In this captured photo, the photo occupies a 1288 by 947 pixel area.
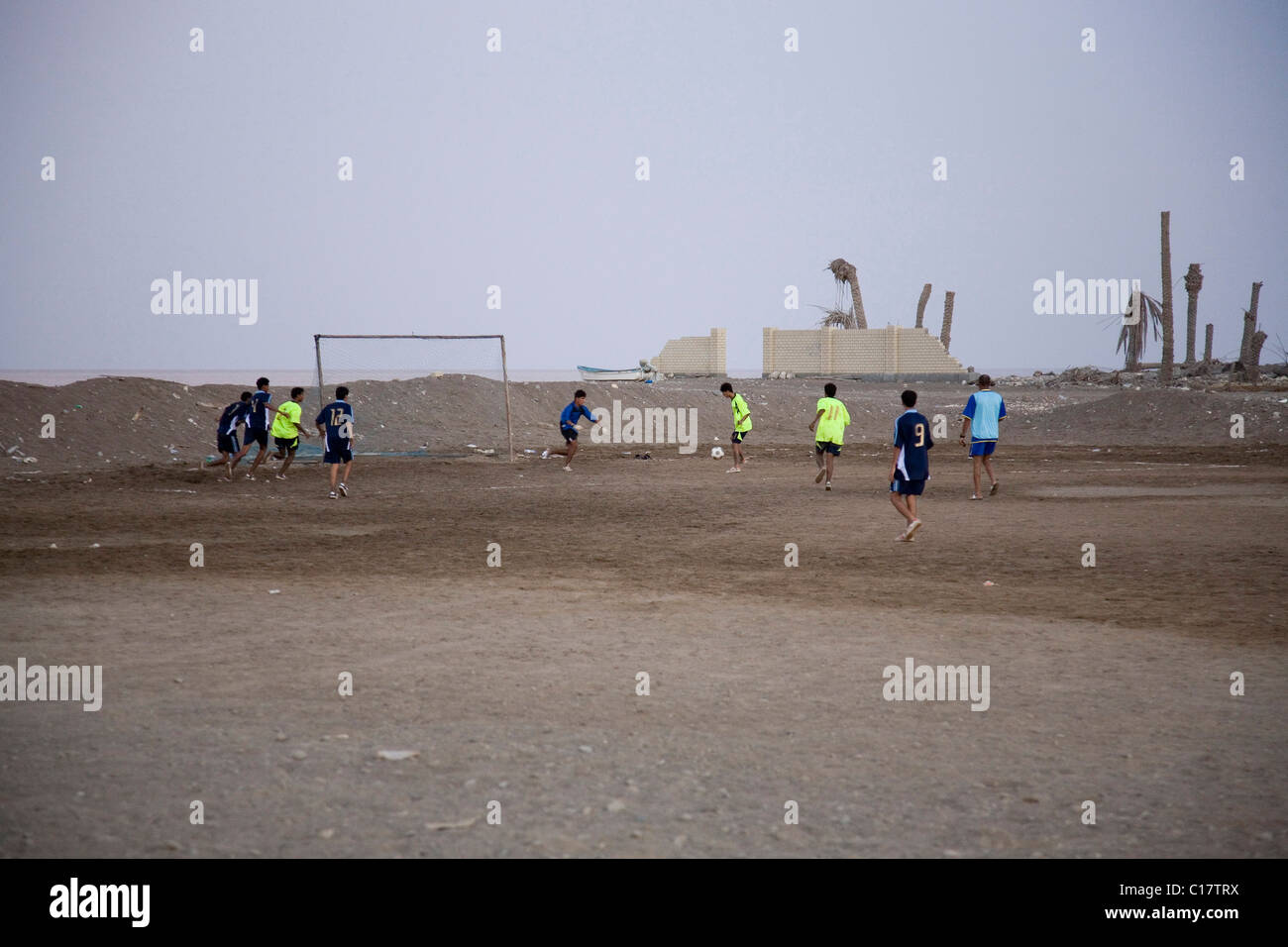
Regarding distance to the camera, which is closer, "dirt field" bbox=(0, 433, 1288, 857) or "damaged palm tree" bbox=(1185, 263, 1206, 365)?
"dirt field" bbox=(0, 433, 1288, 857)

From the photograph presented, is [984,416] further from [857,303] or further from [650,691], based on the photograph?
[857,303]

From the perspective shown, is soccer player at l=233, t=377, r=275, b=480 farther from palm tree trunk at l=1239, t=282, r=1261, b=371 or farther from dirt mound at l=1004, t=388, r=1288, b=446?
palm tree trunk at l=1239, t=282, r=1261, b=371

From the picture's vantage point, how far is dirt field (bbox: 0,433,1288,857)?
15.0 feet

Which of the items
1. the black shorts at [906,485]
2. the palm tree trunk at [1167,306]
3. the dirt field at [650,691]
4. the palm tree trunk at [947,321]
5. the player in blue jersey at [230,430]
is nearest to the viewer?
the dirt field at [650,691]

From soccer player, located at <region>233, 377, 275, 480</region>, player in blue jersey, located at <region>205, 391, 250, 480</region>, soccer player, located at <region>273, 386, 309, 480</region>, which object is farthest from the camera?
soccer player, located at <region>233, 377, 275, 480</region>

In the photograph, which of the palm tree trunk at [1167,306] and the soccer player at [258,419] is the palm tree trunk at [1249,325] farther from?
the soccer player at [258,419]

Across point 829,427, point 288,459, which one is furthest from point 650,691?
point 288,459

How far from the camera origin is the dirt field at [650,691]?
4578 mm

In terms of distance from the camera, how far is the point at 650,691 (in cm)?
666

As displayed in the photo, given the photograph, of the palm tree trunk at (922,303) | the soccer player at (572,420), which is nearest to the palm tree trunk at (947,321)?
the palm tree trunk at (922,303)

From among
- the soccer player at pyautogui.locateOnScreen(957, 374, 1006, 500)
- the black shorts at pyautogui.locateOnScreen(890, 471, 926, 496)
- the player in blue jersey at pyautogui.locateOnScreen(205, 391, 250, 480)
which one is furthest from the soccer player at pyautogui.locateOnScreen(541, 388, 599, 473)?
the black shorts at pyautogui.locateOnScreen(890, 471, 926, 496)
